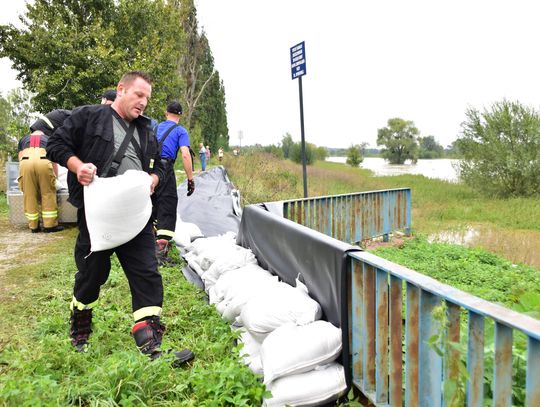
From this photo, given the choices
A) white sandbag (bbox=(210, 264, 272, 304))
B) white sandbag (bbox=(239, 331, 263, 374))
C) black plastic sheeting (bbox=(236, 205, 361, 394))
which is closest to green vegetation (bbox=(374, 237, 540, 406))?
black plastic sheeting (bbox=(236, 205, 361, 394))

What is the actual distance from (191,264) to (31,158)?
3337 millimetres

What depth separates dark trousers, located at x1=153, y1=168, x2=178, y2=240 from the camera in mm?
4699

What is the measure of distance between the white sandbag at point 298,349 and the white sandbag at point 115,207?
1.04 metres

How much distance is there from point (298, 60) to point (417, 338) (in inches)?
220

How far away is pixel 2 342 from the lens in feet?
9.36

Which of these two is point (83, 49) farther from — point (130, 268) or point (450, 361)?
point (450, 361)

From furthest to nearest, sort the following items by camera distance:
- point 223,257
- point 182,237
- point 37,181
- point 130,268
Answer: point 37,181 → point 182,237 → point 223,257 → point 130,268

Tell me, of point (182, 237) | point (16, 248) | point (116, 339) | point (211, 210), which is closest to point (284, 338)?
point (116, 339)

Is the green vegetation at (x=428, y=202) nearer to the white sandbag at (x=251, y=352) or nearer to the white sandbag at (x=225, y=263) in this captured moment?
the white sandbag at (x=225, y=263)

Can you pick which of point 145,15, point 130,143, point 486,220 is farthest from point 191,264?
point 145,15

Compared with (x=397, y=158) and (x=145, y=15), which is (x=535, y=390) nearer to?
(x=145, y=15)

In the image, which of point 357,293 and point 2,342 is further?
point 2,342

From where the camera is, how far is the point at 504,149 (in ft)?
66.5

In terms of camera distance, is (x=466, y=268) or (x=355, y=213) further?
(x=355, y=213)
